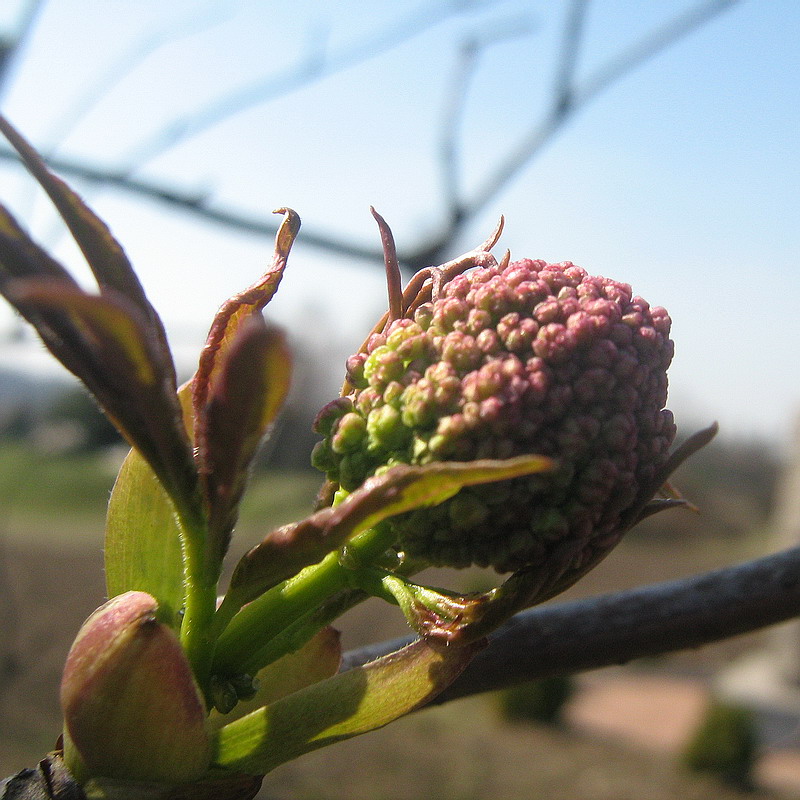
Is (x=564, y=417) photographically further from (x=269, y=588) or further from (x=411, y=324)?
(x=269, y=588)

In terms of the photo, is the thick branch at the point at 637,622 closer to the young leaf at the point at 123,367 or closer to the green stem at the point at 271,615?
the green stem at the point at 271,615

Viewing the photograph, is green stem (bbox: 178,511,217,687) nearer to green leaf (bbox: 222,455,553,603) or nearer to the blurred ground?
green leaf (bbox: 222,455,553,603)

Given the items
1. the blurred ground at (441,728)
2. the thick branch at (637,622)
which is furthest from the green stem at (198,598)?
the blurred ground at (441,728)

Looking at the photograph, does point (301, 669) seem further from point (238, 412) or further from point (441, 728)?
point (441, 728)

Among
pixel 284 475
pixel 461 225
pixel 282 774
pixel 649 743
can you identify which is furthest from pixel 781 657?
pixel 461 225

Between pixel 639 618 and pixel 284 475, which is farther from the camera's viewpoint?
pixel 284 475
